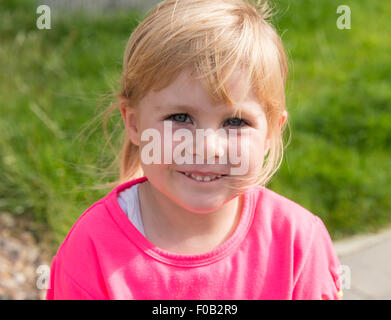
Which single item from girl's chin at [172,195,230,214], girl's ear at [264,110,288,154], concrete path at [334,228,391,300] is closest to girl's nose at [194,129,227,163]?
girl's chin at [172,195,230,214]

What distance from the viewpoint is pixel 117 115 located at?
2.59m

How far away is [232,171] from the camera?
64.7 inches

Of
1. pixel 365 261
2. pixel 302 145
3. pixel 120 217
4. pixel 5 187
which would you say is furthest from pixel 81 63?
pixel 120 217

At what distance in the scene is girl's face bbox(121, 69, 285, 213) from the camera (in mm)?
1581

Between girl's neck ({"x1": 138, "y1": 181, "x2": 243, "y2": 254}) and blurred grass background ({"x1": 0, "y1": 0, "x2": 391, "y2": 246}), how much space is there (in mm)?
611

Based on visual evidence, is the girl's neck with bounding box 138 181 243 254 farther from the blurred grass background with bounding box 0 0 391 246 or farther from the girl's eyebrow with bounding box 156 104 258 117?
the blurred grass background with bounding box 0 0 391 246

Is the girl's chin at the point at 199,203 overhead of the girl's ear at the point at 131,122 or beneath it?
beneath

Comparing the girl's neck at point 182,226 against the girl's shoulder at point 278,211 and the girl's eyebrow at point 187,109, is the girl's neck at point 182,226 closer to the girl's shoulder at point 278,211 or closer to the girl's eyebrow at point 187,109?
the girl's shoulder at point 278,211

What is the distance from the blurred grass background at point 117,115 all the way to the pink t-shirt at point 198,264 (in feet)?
2.18

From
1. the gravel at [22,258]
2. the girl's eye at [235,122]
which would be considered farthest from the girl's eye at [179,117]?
the gravel at [22,258]

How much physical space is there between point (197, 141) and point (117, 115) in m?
1.07

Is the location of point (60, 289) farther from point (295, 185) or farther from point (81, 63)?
point (81, 63)

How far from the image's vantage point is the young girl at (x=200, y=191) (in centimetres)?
159
